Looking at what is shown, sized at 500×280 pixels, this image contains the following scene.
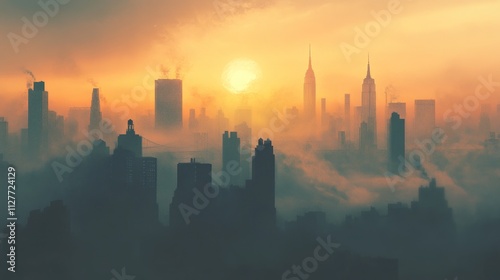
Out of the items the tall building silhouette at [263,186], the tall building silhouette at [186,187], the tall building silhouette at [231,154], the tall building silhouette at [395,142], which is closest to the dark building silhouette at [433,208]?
the tall building silhouette at [395,142]

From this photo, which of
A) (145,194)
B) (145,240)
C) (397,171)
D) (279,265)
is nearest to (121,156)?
(145,194)

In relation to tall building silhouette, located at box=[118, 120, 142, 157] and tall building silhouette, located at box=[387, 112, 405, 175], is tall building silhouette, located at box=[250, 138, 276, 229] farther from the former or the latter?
tall building silhouette, located at box=[387, 112, 405, 175]

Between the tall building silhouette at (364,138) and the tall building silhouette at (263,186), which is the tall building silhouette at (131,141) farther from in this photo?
the tall building silhouette at (364,138)

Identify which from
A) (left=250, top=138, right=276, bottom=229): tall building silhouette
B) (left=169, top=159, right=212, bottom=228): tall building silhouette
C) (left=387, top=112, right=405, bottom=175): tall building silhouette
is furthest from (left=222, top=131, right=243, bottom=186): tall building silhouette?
(left=387, top=112, right=405, bottom=175): tall building silhouette

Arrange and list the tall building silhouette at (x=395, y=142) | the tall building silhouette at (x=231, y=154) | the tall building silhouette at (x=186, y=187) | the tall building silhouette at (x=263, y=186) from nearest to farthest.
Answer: the tall building silhouette at (x=186, y=187)
the tall building silhouette at (x=263, y=186)
the tall building silhouette at (x=231, y=154)
the tall building silhouette at (x=395, y=142)

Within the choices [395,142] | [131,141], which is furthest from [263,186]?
[395,142]

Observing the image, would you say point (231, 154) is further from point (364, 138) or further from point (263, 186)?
point (364, 138)
